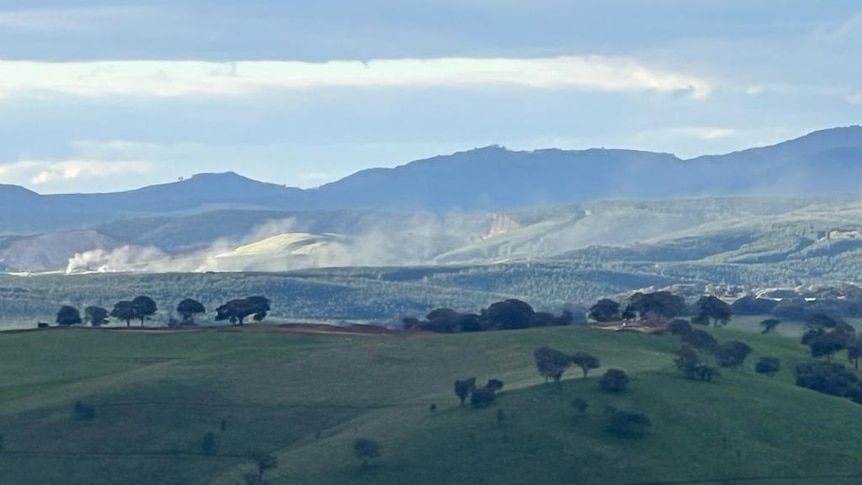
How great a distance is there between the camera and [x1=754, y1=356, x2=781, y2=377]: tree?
168m

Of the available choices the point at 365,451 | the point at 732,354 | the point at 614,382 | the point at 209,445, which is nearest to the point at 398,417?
the point at 365,451

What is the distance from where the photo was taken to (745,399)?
151500 millimetres

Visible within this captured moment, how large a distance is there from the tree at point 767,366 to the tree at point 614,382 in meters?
21.4

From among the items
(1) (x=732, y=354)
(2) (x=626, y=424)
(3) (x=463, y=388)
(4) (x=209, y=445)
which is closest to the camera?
(4) (x=209, y=445)

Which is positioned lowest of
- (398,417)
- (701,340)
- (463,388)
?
(398,417)

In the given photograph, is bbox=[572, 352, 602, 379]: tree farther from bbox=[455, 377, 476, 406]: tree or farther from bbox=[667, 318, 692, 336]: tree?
bbox=[667, 318, 692, 336]: tree

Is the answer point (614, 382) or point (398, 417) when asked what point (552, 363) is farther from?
point (398, 417)

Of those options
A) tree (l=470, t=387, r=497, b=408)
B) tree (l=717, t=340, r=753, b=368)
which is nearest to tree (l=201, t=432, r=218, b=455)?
tree (l=470, t=387, r=497, b=408)

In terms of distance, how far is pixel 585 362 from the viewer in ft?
512

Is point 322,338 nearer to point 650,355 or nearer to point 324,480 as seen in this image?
point 650,355

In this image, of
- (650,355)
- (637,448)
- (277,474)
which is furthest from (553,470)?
(650,355)

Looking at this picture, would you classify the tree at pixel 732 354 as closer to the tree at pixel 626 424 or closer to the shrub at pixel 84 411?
the tree at pixel 626 424

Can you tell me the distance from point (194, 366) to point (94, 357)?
12499 millimetres

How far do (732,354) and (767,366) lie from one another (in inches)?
123
